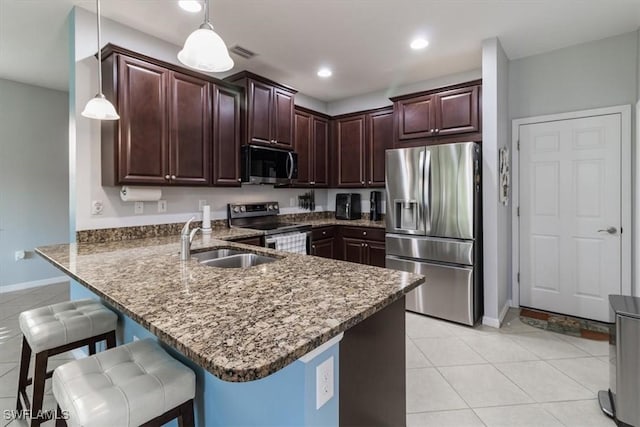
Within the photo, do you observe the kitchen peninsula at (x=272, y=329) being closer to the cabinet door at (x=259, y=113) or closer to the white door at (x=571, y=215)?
the cabinet door at (x=259, y=113)

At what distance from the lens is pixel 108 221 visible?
265 cm

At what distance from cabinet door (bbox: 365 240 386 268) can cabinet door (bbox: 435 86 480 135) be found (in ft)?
4.83

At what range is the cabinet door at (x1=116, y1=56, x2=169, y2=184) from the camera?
7.98 ft

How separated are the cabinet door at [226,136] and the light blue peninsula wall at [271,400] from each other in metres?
2.16

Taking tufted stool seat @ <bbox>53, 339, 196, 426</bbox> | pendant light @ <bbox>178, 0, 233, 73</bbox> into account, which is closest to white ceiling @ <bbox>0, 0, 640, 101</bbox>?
pendant light @ <bbox>178, 0, 233, 73</bbox>

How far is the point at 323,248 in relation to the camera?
13.2 feet

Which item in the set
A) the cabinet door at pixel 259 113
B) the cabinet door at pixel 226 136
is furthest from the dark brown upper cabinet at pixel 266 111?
the cabinet door at pixel 226 136

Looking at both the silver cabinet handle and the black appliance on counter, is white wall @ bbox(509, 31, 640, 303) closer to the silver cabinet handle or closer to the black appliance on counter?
the silver cabinet handle

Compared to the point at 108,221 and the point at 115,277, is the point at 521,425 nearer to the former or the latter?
the point at 115,277

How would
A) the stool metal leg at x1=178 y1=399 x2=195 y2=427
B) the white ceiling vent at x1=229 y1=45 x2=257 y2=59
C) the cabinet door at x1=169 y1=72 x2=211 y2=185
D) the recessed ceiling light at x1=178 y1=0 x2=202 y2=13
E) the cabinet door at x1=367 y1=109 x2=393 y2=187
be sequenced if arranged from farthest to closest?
the cabinet door at x1=367 y1=109 x2=393 y2=187
the white ceiling vent at x1=229 y1=45 x2=257 y2=59
the cabinet door at x1=169 y1=72 x2=211 y2=185
the recessed ceiling light at x1=178 y1=0 x2=202 y2=13
the stool metal leg at x1=178 y1=399 x2=195 y2=427

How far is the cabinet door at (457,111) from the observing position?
3.24 m

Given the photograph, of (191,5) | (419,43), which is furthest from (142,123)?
(419,43)

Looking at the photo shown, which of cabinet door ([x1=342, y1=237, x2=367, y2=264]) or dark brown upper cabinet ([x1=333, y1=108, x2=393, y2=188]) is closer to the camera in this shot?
cabinet door ([x1=342, y1=237, x2=367, y2=264])

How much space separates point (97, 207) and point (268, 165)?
1.67 metres
